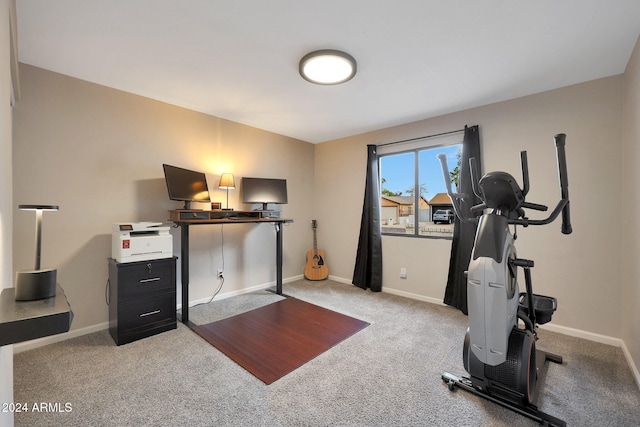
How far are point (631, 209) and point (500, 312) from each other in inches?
64.4

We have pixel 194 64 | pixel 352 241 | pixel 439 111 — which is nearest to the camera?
pixel 194 64

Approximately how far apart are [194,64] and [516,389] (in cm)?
327

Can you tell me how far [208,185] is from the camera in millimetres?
3482

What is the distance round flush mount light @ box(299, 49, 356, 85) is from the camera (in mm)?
2110

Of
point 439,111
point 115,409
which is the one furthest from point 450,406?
point 439,111

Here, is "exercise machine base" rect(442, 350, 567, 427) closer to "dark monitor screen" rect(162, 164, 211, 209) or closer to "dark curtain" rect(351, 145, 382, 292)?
"dark curtain" rect(351, 145, 382, 292)

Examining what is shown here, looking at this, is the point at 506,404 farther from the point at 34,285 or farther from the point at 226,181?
the point at 226,181

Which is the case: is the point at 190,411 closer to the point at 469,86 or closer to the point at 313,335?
the point at 313,335

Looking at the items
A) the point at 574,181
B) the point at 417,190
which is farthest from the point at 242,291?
the point at 574,181

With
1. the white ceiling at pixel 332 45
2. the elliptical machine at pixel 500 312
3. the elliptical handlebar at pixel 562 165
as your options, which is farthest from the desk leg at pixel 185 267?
the elliptical handlebar at pixel 562 165

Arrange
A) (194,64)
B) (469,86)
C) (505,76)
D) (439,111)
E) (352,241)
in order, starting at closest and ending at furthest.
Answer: (194,64), (505,76), (469,86), (439,111), (352,241)

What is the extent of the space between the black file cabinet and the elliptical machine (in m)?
2.53

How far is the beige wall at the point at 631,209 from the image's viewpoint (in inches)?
78.0

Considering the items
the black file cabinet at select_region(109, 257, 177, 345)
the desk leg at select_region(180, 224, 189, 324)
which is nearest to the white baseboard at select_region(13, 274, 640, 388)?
the black file cabinet at select_region(109, 257, 177, 345)
